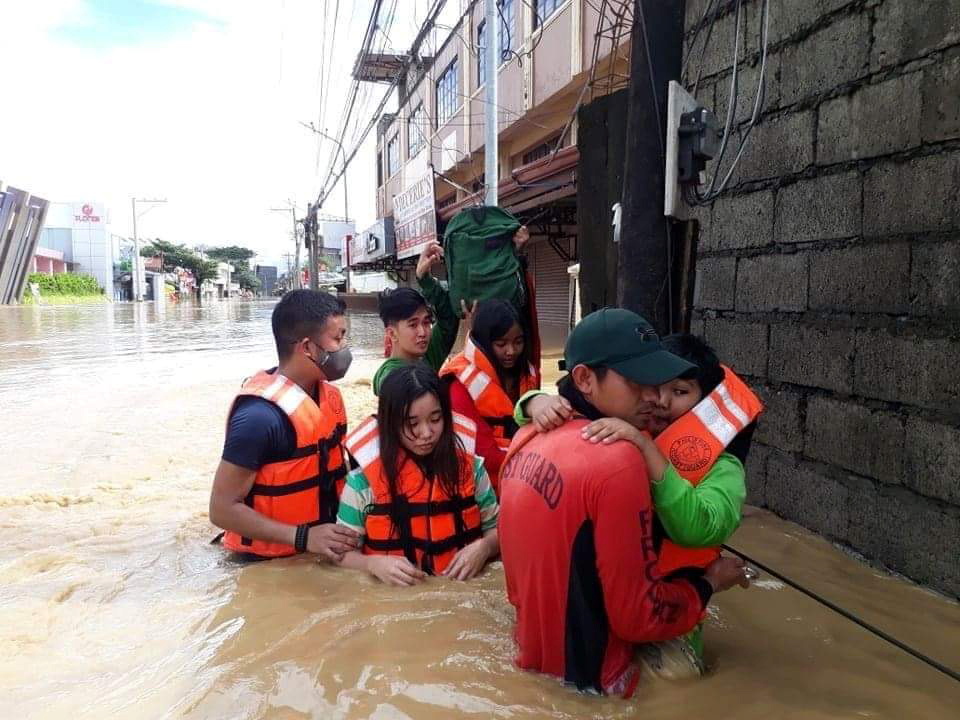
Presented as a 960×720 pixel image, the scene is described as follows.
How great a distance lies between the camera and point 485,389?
332 cm

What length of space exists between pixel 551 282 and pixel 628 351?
50.1 feet

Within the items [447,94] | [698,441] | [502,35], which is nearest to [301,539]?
[698,441]

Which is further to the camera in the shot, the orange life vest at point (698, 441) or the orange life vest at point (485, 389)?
the orange life vest at point (485, 389)

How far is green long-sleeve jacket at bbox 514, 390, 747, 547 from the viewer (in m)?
1.77

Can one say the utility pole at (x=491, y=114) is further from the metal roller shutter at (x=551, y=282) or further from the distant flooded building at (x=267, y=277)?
the distant flooded building at (x=267, y=277)

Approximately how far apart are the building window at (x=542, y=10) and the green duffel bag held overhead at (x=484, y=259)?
11.5 meters

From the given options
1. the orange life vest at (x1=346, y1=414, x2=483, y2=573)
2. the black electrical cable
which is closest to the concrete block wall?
the black electrical cable

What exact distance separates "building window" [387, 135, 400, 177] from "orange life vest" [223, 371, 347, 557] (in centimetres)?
2648

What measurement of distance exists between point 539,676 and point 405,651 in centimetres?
54

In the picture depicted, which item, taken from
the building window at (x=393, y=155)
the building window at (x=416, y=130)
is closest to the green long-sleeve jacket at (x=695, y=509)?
the building window at (x=416, y=130)

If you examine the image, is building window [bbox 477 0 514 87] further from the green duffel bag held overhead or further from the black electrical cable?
the black electrical cable

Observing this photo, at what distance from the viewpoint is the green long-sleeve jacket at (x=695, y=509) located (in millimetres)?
1773

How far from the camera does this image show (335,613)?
2.71m

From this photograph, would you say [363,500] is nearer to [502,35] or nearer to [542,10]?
[502,35]
